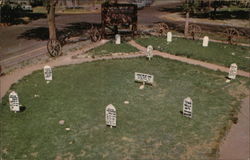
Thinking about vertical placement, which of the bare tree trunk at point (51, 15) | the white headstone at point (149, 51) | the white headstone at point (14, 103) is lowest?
the white headstone at point (14, 103)

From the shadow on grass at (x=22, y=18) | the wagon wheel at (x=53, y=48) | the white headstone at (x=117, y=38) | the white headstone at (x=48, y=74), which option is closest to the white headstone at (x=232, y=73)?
the white headstone at (x=48, y=74)

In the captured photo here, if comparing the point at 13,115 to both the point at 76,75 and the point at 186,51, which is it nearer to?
the point at 76,75

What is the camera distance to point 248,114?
11.7 metres

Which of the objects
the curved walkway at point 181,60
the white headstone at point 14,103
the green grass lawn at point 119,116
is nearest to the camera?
the green grass lawn at point 119,116

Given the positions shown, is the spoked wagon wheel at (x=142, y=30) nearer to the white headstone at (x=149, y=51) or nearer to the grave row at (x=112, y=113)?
the white headstone at (x=149, y=51)

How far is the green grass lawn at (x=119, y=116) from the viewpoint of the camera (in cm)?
921

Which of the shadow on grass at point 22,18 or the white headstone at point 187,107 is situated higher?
the shadow on grass at point 22,18

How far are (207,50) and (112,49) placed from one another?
22.1 ft

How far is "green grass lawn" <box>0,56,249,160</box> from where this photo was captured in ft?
30.2

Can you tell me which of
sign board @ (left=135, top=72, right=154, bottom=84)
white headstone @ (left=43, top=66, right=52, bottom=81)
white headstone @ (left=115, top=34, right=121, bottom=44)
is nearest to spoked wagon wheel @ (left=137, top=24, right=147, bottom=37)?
white headstone @ (left=115, top=34, right=121, bottom=44)

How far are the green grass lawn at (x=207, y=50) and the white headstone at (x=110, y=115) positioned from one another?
10.0 metres

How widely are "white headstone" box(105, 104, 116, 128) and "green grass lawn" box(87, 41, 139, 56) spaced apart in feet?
33.8

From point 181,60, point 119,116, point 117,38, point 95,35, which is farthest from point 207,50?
point 119,116

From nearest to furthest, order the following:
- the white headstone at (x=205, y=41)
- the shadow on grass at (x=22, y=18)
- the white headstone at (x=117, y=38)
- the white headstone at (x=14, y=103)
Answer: the white headstone at (x=14, y=103) < the white headstone at (x=205, y=41) < the white headstone at (x=117, y=38) < the shadow on grass at (x=22, y=18)
